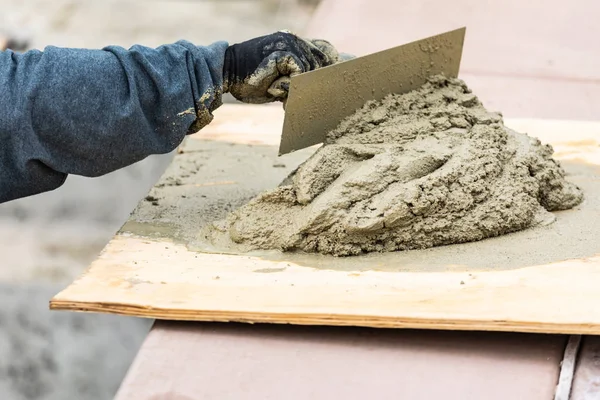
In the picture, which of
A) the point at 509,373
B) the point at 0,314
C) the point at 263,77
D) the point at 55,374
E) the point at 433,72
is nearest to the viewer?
the point at 509,373

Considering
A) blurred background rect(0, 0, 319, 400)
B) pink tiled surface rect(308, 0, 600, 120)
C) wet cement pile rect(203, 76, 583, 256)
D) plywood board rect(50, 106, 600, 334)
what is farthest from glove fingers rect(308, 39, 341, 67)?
blurred background rect(0, 0, 319, 400)

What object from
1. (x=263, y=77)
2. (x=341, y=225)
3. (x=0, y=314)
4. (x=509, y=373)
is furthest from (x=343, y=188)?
(x=0, y=314)

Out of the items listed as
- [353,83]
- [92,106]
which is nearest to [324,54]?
[353,83]

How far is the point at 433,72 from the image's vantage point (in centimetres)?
181

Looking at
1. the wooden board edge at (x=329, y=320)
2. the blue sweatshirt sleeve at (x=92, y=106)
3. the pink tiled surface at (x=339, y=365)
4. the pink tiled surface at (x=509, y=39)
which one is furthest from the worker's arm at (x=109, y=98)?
the pink tiled surface at (x=509, y=39)

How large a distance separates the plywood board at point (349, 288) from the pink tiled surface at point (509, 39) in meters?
0.91

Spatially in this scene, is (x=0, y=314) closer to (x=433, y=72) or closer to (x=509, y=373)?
(x=433, y=72)

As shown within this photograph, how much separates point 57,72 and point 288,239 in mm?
576

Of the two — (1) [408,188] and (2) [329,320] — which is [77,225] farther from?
(2) [329,320]

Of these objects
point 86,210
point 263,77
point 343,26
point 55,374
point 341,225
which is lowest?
point 55,374

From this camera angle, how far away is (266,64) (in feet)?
5.52

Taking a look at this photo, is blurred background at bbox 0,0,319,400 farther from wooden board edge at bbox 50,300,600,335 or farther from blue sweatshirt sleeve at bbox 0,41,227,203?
wooden board edge at bbox 50,300,600,335

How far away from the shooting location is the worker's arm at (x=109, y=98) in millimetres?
1526

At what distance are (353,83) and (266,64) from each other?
204 millimetres
